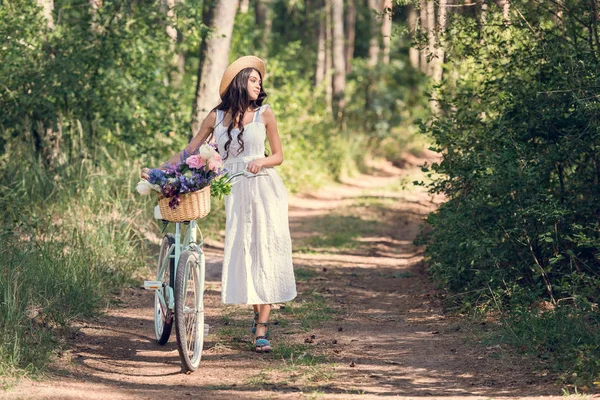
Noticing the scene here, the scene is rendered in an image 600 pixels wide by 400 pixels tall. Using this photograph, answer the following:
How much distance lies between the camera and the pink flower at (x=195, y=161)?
21.2 feet

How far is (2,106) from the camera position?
490 inches

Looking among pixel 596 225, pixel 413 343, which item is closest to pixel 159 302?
pixel 413 343

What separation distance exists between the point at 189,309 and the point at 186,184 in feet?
2.82

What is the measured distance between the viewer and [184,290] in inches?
255

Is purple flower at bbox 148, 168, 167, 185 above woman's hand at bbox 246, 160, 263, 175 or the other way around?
the other way around

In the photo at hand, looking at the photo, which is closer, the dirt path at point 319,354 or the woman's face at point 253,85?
the dirt path at point 319,354

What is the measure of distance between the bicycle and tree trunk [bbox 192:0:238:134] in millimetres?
7246

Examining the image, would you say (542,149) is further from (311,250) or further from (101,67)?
(101,67)

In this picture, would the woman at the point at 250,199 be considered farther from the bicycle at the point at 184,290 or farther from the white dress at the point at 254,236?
the bicycle at the point at 184,290

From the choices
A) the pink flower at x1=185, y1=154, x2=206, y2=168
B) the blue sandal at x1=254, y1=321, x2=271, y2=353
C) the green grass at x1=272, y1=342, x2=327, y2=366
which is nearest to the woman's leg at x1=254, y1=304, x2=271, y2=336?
the blue sandal at x1=254, y1=321, x2=271, y2=353

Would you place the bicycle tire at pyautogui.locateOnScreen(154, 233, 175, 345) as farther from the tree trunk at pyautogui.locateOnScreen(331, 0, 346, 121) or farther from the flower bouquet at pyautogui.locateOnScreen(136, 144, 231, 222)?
the tree trunk at pyautogui.locateOnScreen(331, 0, 346, 121)

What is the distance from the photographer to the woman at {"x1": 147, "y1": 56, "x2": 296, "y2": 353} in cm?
717

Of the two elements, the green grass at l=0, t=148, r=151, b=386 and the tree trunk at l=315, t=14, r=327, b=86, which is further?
the tree trunk at l=315, t=14, r=327, b=86

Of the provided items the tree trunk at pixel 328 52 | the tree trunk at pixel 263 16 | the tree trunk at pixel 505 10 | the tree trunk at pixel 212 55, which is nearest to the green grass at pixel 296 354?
the tree trunk at pixel 505 10
